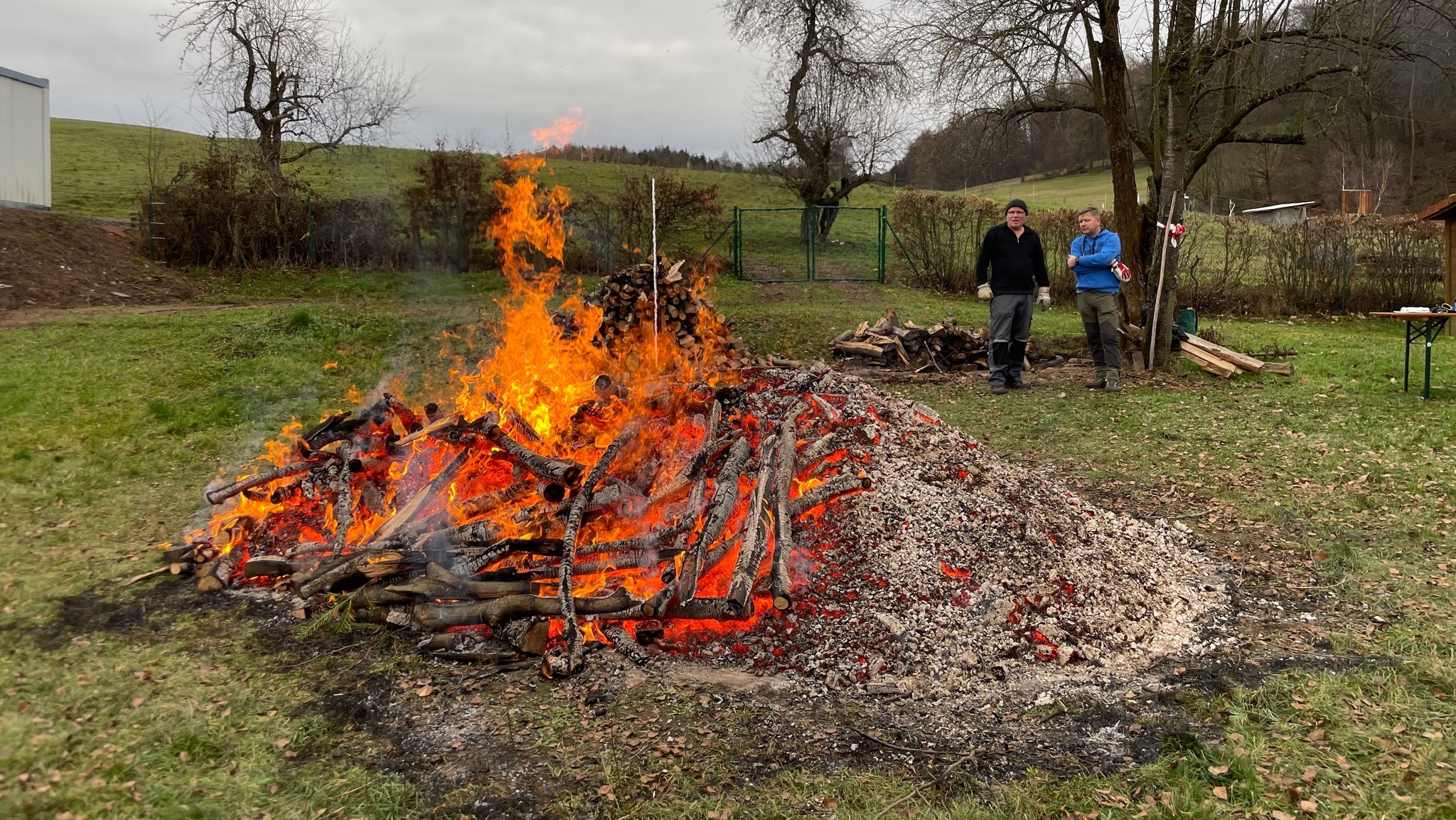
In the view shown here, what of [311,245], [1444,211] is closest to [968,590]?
[1444,211]

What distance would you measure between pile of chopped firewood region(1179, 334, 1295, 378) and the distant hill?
35.7ft

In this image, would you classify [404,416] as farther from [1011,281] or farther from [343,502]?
[1011,281]

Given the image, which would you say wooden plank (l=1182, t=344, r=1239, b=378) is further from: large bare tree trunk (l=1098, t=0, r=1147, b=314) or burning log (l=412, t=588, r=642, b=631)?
burning log (l=412, t=588, r=642, b=631)

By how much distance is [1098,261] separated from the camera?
993 cm

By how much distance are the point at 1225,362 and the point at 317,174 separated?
68.5 ft

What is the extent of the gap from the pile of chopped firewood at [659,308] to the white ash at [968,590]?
3.46 m

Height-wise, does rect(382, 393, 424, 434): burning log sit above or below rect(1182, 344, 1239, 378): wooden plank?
below

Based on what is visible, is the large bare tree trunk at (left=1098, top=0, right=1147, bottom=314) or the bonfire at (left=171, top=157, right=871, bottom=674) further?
the large bare tree trunk at (left=1098, top=0, right=1147, bottom=314)

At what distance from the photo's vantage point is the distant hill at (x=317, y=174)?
2091 centimetres

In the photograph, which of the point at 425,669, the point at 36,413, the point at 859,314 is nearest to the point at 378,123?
the point at 859,314

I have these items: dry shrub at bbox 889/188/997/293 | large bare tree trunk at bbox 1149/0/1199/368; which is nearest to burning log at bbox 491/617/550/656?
large bare tree trunk at bbox 1149/0/1199/368

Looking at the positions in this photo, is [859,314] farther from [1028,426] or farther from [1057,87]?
[1028,426]

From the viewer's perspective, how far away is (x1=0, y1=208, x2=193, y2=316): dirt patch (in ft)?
45.4

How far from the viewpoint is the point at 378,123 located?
72.4ft
